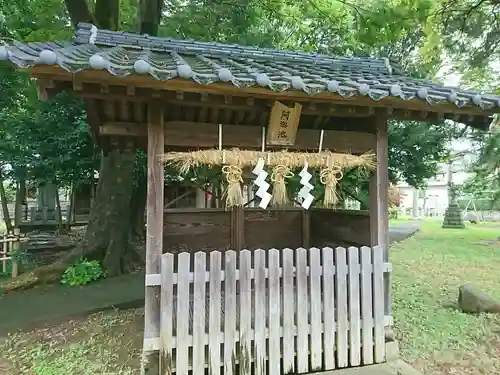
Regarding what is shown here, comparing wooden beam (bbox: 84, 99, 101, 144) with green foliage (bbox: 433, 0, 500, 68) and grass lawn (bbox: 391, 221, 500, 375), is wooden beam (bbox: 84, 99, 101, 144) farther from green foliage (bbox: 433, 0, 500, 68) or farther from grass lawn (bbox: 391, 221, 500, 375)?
green foliage (bbox: 433, 0, 500, 68)

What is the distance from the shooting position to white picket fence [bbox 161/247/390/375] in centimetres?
316

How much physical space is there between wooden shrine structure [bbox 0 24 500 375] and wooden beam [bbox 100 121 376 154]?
0.03 feet

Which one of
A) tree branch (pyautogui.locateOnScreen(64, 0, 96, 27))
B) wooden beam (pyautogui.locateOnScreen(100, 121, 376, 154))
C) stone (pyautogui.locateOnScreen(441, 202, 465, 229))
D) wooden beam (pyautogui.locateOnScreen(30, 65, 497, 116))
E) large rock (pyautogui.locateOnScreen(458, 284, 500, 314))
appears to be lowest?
large rock (pyautogui.locateOnScreen(458, 284, 500, 314))

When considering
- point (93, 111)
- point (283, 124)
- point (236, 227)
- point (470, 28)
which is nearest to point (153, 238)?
point (93, 111)

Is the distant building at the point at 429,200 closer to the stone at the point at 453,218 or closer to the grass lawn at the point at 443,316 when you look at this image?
the stone at the point at 453,218

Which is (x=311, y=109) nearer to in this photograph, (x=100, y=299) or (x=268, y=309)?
(x=268, y=309)

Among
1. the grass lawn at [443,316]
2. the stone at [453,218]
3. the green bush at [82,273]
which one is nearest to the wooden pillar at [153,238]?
the grass lawn at [443,316]

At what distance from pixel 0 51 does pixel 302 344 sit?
322 cm

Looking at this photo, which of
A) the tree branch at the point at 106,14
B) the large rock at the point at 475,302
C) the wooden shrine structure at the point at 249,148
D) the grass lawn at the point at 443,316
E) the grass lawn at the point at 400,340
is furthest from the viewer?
the tree branch at the point at 106,14

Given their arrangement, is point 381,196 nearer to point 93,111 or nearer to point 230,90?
point 230,90

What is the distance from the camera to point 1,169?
9273 mm

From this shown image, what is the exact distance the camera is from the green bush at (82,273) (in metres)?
6.63

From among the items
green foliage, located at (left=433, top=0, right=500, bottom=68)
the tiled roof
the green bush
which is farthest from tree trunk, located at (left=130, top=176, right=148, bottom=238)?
green foliage, located at (left=433, top=0, right=500, bottom=68)

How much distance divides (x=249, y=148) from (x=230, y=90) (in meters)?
0.90
